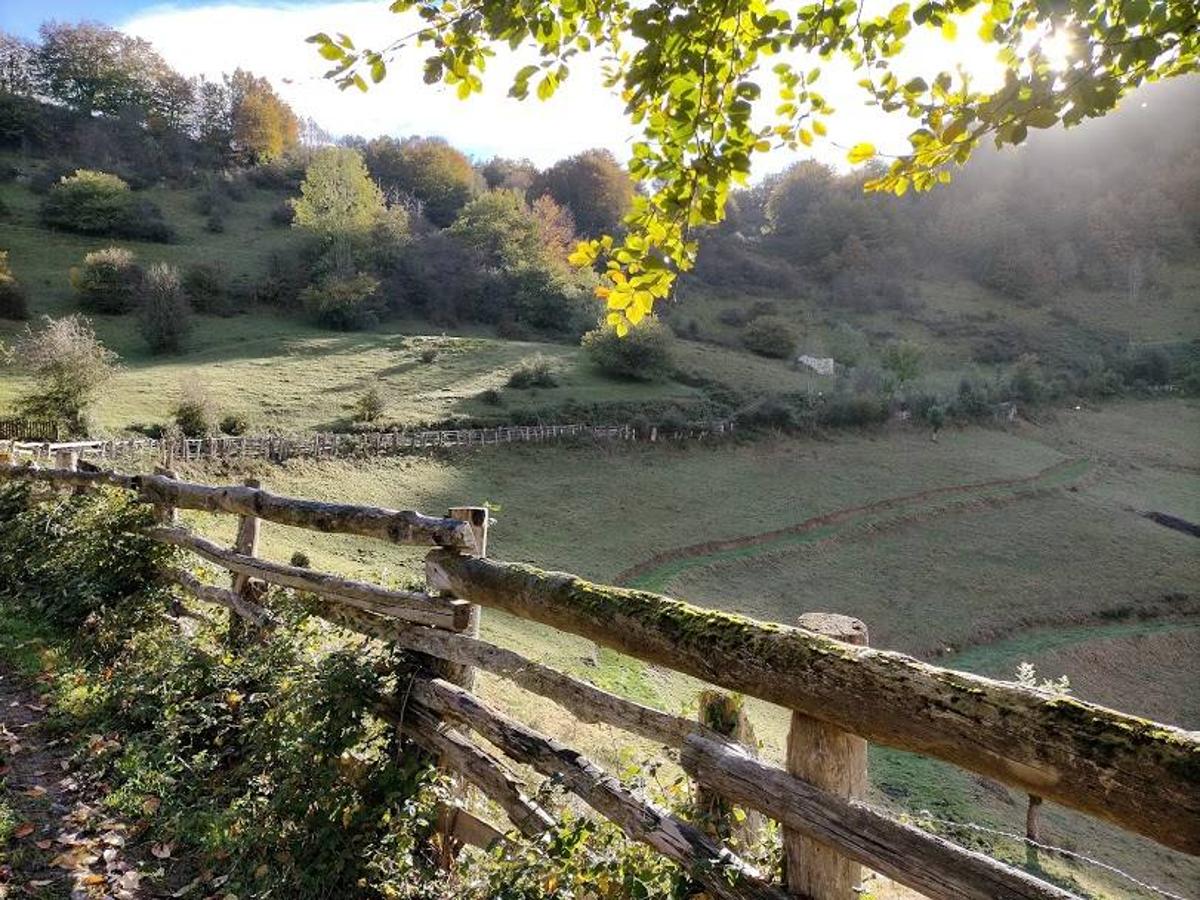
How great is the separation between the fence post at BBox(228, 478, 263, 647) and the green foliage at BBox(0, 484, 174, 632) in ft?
3.43

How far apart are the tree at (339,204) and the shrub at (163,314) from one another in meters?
13.2

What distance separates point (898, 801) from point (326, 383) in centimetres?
3087

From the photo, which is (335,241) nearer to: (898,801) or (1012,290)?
(898,801)

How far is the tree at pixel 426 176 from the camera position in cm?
7644

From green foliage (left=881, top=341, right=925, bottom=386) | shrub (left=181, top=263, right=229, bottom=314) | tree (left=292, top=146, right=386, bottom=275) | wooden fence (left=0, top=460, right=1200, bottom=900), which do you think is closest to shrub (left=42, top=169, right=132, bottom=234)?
shrub (left=181, top=263, right=229, bottom=314)

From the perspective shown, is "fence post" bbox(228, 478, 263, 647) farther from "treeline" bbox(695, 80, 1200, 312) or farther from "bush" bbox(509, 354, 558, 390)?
"treeline" bbox(695, 80, 1200, 312)

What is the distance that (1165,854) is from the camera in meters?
12.8

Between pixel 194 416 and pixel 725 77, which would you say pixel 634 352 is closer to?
pixel 194 416

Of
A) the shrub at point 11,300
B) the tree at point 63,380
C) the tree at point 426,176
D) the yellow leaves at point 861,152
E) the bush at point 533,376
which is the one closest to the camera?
the yellow leaves at point 861,152

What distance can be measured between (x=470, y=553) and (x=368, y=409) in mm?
27245

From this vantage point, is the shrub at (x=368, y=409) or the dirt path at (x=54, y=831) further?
the shrub at (x=368, y=409)

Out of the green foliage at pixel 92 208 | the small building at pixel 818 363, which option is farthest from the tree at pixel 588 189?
the green foliage at pixel 92 208

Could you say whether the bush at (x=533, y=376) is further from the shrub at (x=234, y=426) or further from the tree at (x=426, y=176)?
the tree at (x=426, y=176)

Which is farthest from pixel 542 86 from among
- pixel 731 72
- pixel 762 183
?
pixel 762 183
